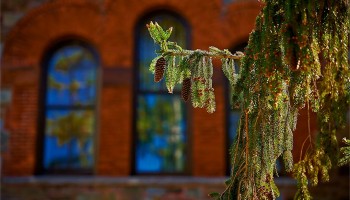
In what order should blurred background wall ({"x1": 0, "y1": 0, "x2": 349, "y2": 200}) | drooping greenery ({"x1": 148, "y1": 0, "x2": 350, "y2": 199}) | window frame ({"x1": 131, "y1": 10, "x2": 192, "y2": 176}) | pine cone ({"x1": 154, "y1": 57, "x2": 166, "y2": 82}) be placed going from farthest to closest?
window frame ({"x1": 131, "y1": 10, "x2": 192, "y2": 176}), blurred background wall ({"x1": 0, "y1": 0, "x2": 349, "y2": 200}), pine cone ({"x1": 154, "y1": 57, "x2": 166, "y2": 82}), drooping greenery ({"x1": 148, "y1": 0, "x2": 350, "y2": 199})

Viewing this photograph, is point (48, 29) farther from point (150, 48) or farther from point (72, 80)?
point (150, 48)

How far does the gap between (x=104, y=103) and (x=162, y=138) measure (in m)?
0.98

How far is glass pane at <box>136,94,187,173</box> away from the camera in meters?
7.52

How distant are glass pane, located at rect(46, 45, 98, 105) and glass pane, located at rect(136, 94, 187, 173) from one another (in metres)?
0.78

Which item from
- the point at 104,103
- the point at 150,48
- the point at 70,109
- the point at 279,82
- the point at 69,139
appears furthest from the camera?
the point at 150,48

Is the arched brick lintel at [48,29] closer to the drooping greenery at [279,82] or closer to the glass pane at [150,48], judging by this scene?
the glass pane at [150,48]

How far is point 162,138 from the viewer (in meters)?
7.54

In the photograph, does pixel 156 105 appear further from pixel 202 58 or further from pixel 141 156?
pixel 202 58

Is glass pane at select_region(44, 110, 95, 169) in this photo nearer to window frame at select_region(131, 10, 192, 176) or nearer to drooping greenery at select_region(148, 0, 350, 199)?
window frame at select_region(131, 10, 192, 176)

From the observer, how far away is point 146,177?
24.0 ft

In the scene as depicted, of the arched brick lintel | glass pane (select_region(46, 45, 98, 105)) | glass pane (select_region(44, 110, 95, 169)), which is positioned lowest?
glass pane (select_region(44, 110, 95, 169))

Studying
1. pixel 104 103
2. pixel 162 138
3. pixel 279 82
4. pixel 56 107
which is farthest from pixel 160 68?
pixel 56 107

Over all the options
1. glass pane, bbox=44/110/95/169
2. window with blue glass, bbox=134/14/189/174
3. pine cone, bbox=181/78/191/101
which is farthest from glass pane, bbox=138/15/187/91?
pine cone, bbox=181/78/191/101

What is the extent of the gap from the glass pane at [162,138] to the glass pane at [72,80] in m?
0.78
